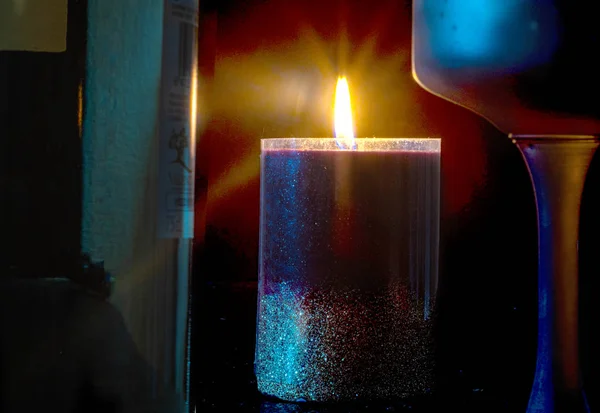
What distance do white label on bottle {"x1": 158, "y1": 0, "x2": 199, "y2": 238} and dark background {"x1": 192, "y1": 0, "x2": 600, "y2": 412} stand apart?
0.33 metres

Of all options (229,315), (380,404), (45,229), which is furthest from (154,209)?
(229,315)

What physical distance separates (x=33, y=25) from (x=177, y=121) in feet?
0.28

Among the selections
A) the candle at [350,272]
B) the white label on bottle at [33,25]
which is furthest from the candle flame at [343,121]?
the white label on bottle at [33,25]

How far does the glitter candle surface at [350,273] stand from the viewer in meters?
0.45

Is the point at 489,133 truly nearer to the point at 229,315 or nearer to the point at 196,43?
the point at 229,315

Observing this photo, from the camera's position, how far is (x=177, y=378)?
391 mm

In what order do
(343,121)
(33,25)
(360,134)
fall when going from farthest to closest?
(360,134), (343,121), (33,25)

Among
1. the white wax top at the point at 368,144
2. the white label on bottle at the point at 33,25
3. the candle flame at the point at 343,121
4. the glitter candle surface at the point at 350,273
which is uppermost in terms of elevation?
the white label on bottle at the point at 33,25

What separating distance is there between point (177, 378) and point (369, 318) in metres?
0.12

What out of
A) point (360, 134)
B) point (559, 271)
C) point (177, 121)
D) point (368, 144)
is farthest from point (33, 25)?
point (360, 134)

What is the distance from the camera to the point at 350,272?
449mm

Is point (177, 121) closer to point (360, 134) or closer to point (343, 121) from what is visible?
point (343, 121)

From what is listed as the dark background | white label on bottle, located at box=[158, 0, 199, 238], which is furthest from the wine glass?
the dark background

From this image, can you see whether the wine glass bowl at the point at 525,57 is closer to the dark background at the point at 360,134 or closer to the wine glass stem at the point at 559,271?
the wine glass stem at the point at 559,271
